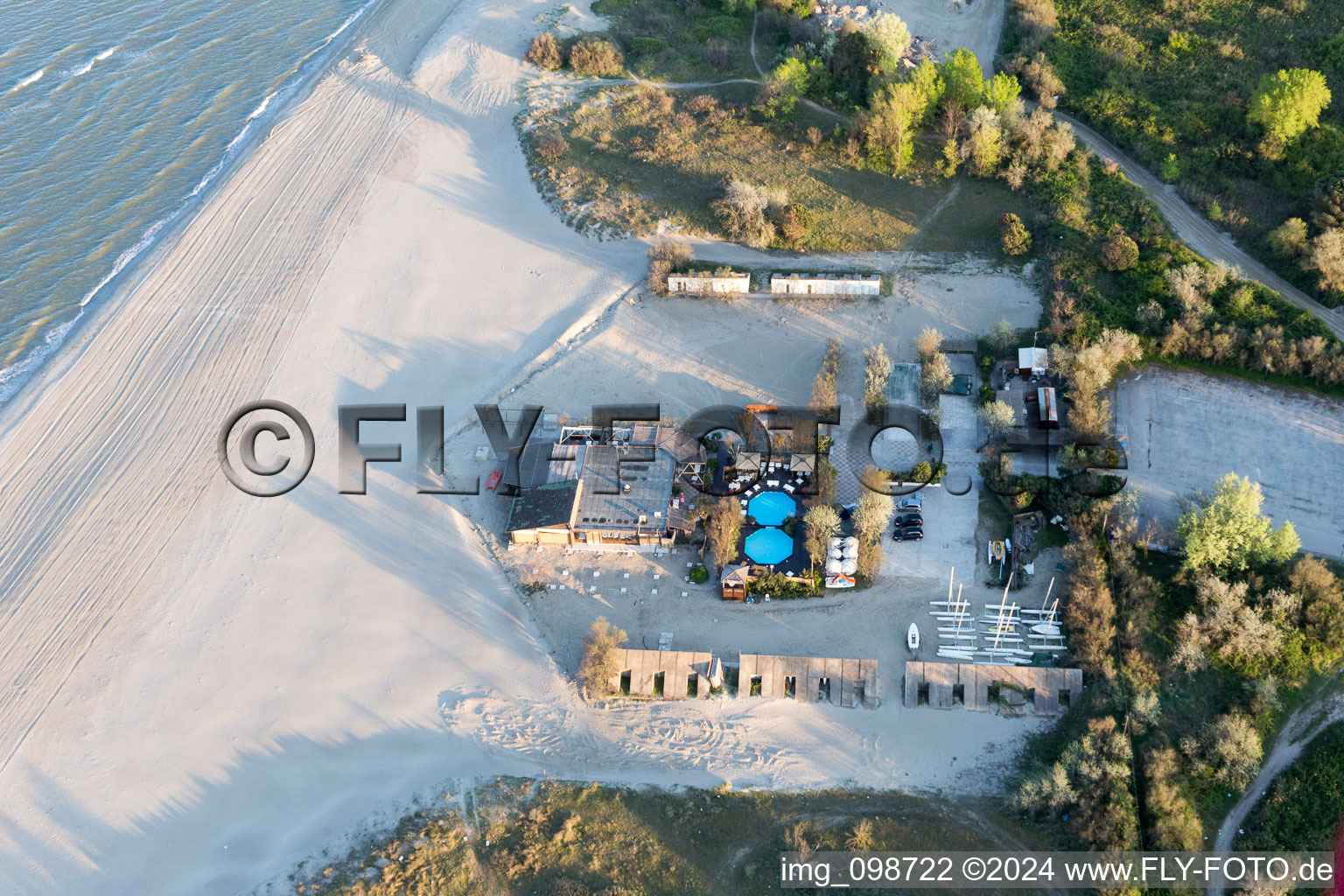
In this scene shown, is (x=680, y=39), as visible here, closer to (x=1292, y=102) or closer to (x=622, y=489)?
(x=1292, y=102)

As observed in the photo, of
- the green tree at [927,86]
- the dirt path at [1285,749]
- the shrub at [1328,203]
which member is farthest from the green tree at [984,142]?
the dirt path at [1285,749]

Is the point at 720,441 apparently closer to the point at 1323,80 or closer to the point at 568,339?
the point at 568,339

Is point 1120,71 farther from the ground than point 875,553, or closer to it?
farther from the ground

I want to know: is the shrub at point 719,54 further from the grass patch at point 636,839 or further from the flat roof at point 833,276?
the grass patch at point 636,839

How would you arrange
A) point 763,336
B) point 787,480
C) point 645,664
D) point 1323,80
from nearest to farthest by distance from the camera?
point 645,664, point 787,480, point 763,336, point 1323,80

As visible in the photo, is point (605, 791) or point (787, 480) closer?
point (605, 791)

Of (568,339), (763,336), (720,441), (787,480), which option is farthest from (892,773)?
(568,339)
